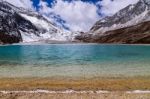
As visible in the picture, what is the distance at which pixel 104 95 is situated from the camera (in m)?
22.1

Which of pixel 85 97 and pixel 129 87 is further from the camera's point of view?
pixel 129 87

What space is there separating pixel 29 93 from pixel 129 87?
820 centimetres

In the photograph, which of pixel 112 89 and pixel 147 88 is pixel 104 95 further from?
pixel 147 88

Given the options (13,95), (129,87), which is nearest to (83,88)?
(129,87)

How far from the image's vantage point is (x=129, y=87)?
86.2 ft

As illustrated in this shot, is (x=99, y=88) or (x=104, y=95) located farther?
(x=99, y=88)

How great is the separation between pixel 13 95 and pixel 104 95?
614 centimetres

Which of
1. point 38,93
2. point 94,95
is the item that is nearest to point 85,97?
point 94,95

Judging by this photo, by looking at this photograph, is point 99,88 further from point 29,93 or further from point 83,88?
point 29,93

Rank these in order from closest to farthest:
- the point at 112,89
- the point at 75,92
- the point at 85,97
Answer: the point at 85,97 < the point at 75,92 < the point at 112,89

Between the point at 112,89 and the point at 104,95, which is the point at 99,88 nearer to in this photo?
the point at 112,89

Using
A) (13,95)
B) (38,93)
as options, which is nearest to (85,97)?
(38,93)

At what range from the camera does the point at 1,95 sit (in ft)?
73.2

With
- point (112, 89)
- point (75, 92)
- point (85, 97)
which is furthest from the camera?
point (112, 89)
